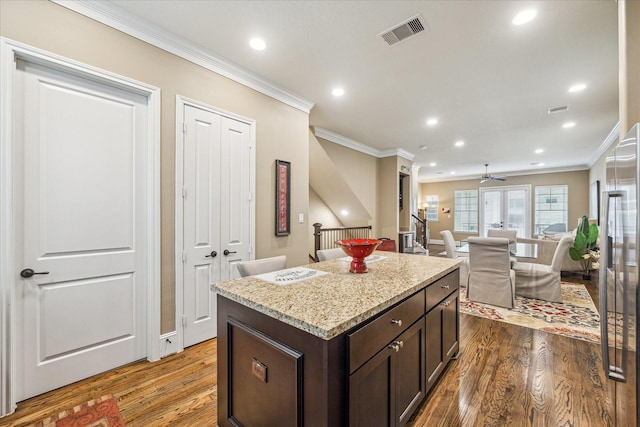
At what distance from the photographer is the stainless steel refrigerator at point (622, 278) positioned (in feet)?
3.37

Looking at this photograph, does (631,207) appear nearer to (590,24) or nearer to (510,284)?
(590,24)

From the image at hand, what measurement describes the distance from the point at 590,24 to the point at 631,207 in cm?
226

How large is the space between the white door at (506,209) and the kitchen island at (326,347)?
10.1m

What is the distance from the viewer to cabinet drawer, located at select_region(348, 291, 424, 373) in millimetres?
1102

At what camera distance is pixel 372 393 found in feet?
4.02

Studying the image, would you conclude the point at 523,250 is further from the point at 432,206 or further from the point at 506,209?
the point at 432,206

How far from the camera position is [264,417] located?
127 cm

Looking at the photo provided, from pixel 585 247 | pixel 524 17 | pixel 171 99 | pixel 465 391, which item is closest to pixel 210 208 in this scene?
A: pixel 171 99

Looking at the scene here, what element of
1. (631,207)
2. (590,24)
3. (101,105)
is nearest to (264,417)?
A: (631,207)

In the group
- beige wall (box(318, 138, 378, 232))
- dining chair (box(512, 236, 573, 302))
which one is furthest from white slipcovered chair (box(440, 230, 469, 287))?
beige wall (box(318, 138, 378, 232))

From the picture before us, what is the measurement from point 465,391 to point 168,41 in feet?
12.5

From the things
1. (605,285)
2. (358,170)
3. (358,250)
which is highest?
(358,170)

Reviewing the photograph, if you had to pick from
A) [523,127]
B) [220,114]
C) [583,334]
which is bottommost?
[583,334]

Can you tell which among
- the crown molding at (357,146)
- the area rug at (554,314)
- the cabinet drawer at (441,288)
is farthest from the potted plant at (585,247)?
the cabinet drawer at (441,288)
